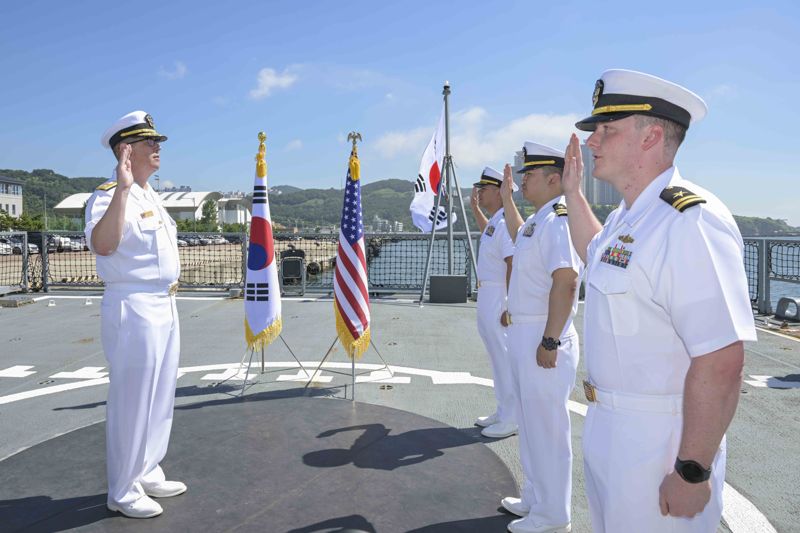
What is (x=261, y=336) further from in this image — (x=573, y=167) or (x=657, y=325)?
(x=657, y=325)

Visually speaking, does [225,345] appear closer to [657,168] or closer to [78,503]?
[78,503]

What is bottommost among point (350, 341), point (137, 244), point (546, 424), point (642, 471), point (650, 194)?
point (546, 424)

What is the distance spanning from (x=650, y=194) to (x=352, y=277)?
3.86m

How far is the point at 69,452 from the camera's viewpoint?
374 centimetres

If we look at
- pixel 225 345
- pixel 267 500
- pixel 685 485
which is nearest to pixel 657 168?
pixel 685 485

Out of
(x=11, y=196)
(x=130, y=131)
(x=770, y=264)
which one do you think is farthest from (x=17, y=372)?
(x=11, y=196)

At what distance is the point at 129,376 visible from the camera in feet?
9.73

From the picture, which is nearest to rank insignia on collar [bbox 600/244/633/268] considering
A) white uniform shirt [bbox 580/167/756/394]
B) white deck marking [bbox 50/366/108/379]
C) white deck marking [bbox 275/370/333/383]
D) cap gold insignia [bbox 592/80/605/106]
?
white uniform shirt [bbox 580/167/756/394]

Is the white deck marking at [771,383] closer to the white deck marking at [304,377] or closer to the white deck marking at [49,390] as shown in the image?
the white deck marking at [304,377]

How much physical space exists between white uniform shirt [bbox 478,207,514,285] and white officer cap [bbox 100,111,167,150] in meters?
2.55

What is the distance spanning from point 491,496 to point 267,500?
4.28ft

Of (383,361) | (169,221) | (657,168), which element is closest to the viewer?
(657,168)

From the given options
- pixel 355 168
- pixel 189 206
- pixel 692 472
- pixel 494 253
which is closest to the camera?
pixel 692 472

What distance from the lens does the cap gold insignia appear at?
6.26 ft
